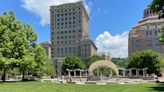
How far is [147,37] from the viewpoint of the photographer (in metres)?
164

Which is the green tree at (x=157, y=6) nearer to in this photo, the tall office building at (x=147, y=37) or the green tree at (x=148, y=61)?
the green tree at (x=148, y=61)

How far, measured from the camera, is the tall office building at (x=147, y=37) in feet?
528

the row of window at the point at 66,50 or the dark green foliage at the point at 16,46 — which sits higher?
the row of window at the point at 66,50

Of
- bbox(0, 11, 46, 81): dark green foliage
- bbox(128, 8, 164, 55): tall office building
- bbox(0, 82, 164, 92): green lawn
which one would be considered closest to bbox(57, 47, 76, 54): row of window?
bbox(128, 8, 164, 55): tall office building

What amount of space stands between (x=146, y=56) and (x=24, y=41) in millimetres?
57609

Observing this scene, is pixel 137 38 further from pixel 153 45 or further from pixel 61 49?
pixel 61 49

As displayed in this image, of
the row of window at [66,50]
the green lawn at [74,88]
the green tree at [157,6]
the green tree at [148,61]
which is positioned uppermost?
the row of window at [66,50]

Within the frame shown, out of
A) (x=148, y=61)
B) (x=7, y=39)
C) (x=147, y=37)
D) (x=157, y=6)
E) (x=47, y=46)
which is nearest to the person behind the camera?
(x=157, y=6)

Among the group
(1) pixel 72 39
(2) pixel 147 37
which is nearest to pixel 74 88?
(2) pixel 147 37

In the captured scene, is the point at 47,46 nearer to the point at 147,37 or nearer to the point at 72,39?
the point at 72,39

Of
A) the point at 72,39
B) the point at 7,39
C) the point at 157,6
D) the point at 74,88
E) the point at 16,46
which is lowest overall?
the point at 74,88

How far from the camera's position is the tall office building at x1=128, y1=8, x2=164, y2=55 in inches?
6332

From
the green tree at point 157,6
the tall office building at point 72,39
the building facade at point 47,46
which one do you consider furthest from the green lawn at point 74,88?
the building facade at point 47,46

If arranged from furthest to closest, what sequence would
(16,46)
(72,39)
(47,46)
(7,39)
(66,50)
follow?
(72,39) → (66,50) → (47,46) → (16,46) → (7,39)
